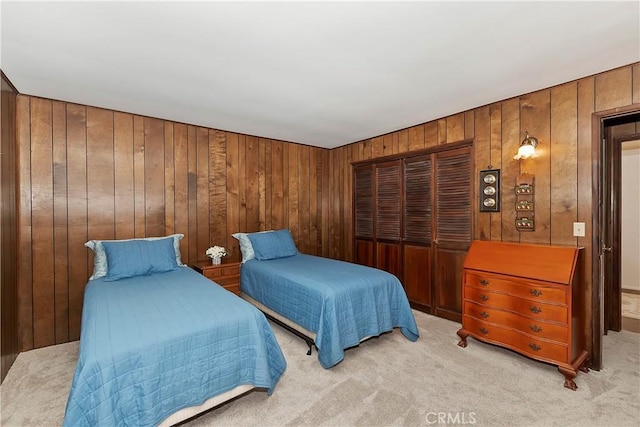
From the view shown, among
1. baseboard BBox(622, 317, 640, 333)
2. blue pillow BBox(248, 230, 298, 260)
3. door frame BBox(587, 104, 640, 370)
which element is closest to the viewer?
door frame BBox(587, 104, 640, 370)

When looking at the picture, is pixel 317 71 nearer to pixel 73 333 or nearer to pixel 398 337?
pixel 398 337

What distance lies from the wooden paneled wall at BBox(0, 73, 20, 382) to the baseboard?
5988mm

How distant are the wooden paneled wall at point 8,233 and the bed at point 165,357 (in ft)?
2.40

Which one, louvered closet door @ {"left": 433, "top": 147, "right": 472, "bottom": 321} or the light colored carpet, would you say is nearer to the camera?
the light colored carpet

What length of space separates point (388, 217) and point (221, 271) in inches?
94.9

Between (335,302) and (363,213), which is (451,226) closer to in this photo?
(363,213)

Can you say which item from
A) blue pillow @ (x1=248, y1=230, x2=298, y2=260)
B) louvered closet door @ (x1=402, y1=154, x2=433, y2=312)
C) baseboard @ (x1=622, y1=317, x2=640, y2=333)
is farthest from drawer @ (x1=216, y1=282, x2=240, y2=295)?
baseboard @ (x1=622, y1=317, x2=640, y2=333)

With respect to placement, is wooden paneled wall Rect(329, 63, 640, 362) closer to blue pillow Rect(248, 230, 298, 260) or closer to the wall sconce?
the wall sconce

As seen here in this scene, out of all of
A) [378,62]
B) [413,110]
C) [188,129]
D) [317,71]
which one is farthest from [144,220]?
[413,110]

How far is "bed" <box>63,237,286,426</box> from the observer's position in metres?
1.50

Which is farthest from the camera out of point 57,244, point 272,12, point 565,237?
point 57,244

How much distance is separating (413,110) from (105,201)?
3549 mm

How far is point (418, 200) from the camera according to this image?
3.91m

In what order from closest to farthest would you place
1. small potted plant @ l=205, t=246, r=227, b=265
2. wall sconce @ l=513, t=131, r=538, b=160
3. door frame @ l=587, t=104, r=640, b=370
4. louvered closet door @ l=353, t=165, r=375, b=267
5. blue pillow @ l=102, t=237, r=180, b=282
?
door frame @ l=587, t=104, r=640, b=370 < wall sconce @ l=513, t=131, r=538, b=160 < blue pillow @ l=102, t=237, r=180, b=282 < small potted plant @ l=205, t=246, r=227, b=265 < louvered closet door @ l=353, t=165, r=375, b=267
